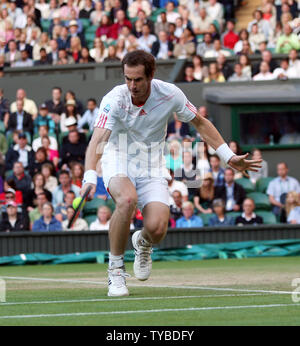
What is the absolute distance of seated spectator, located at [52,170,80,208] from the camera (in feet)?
61.8

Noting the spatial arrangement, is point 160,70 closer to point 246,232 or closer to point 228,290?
point 246,232

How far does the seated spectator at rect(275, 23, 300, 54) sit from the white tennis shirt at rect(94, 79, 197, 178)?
509 inches

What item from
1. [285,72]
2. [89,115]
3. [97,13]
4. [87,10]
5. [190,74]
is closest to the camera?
[89,115]

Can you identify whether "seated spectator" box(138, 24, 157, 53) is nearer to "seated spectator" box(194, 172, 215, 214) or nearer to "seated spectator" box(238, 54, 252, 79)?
"seated spectator" box(238, 54, 252, 79)

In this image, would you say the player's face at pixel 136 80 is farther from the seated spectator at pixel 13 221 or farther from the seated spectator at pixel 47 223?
the seated spectator at pixel 13 221

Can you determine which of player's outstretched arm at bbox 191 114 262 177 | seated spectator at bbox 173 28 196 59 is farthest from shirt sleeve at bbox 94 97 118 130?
seated spectator at bbox 173 28 196 59

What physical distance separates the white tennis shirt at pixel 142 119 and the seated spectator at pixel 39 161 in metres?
10.5

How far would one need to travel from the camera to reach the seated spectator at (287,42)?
A: 73.0 ft

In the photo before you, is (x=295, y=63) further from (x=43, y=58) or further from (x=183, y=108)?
(x=183, y=108)

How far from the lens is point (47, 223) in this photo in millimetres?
17828

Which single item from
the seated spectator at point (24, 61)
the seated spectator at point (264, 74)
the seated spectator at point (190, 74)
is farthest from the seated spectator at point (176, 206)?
the seated spectator at point (24, 61)

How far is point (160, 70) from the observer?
23.2m

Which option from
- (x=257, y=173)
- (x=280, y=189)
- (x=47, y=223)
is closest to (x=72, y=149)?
(x=47, y=223)

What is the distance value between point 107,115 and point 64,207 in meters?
9.36
